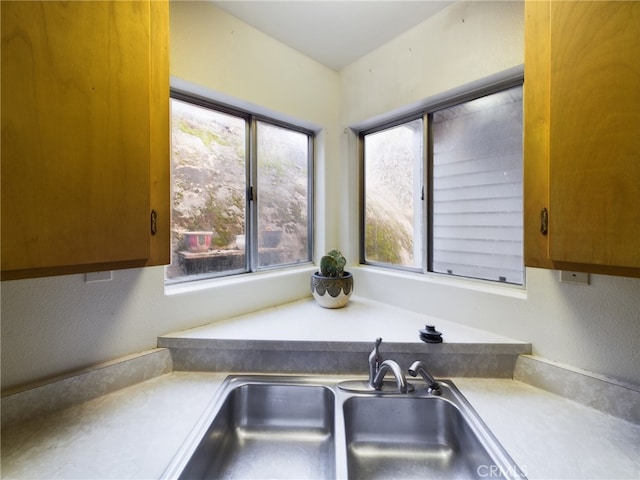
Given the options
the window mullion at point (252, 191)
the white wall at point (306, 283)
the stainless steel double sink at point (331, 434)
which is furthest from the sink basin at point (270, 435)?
the window mullion at point (252, 191)

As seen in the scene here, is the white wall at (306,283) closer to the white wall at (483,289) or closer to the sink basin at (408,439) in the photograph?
the white wall at (483,289)

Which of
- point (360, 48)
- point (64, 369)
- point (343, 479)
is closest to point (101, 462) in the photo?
point (64, 369)

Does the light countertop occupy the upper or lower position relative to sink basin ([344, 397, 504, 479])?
upper

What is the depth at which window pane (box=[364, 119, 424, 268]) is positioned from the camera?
1494 mm

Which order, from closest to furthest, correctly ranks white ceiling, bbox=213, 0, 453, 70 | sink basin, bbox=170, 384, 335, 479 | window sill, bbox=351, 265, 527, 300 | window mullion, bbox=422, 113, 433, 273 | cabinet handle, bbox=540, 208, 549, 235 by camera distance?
cabinet handle, bbox=540, 208, 549, 235
sink basin, bbox=170, 384, 335, 479
window sill, bbox=351, 265, 527, 300
white ceiling, bbox=213, 0, 453, 70
window mullion, bbox=422, 113, 433, 273

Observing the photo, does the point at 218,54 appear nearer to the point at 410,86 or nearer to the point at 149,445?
the point at 410,86

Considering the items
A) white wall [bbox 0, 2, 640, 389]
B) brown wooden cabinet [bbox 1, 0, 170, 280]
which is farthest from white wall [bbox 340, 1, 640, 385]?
brown wooden cabinet [bbox 1, 0, 170, 280]

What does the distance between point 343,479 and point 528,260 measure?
0.81 m

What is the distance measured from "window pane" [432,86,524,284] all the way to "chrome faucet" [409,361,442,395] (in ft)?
1.98

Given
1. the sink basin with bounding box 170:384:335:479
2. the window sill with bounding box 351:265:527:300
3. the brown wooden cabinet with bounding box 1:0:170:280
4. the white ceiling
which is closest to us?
the brown wooden cabinet with bounding box 1:0:170:280

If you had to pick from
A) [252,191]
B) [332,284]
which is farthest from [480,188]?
[252,191]

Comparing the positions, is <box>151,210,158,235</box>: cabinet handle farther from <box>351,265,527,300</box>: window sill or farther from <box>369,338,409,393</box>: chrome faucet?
<box>351,265,527,300</box>: window sill

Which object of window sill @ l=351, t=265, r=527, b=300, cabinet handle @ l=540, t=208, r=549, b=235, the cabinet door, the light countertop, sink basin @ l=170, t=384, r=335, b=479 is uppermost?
the cabinet door

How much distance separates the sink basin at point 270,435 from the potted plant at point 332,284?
0.52 metres
